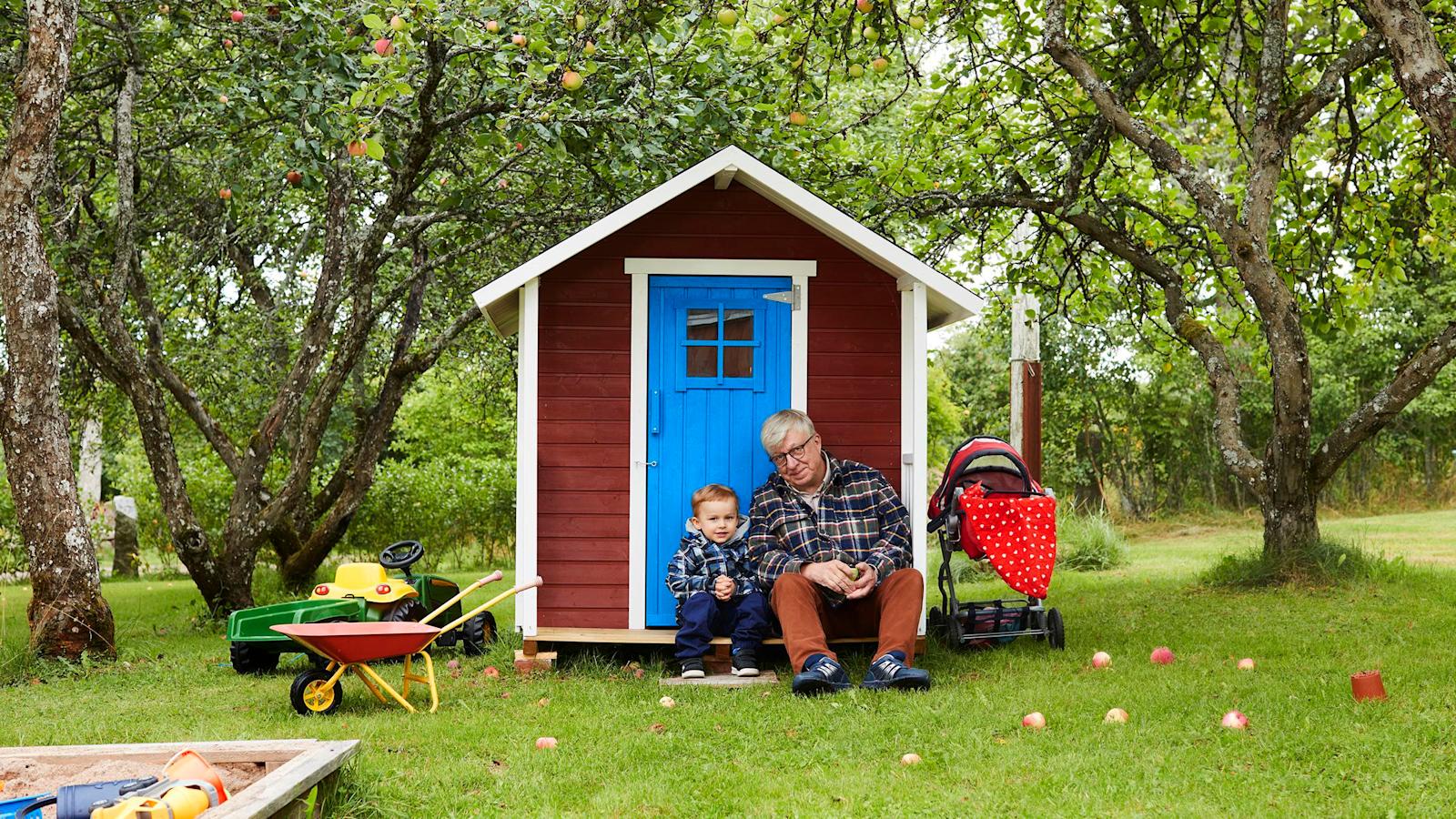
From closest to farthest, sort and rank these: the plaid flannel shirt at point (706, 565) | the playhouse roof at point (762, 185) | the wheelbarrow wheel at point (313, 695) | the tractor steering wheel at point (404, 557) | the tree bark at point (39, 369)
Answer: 1. the wheelbarrow wheel at point (313, 695)
2. the plaid flannel shirt at point (706, 565)
3. the playhouse roof at point (762, 185)
4. the tree bark at point (39, 369)
5. the tractor steering wheel at point (404, 557)

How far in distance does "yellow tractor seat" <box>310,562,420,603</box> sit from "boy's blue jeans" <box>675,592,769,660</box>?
1.61m

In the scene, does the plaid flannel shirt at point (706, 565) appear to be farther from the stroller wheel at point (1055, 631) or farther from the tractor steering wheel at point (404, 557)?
the tractor steering wheel at point (404, 557)

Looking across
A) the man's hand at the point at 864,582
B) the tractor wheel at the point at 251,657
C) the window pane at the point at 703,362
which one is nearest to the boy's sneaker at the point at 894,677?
the man's hand at the point at 864,582

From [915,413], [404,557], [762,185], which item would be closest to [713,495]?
[915,413]

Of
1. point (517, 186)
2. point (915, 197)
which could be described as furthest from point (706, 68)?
point (517, 186)

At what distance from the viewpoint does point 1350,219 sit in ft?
28.6

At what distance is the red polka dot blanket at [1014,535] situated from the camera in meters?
6.18

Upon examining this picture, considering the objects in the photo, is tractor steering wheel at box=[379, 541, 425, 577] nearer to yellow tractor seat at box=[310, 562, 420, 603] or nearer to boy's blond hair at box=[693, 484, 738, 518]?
yellow tractor seat at box=[310, 562, 420, 603]

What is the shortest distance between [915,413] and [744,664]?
1549mm

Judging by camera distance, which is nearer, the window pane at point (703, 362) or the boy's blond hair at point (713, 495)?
the boy's blond hair at point (713, 495)

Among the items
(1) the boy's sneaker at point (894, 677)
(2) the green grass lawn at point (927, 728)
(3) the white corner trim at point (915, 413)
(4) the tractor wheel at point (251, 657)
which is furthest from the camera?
(4) the tractor wheel at point (251, 657)

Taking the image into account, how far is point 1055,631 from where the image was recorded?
652 cm

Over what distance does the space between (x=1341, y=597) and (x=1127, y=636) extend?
5.93 ft

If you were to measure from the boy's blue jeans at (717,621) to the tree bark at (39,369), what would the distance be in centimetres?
347
